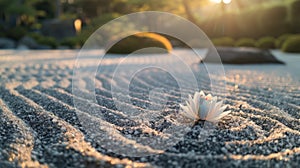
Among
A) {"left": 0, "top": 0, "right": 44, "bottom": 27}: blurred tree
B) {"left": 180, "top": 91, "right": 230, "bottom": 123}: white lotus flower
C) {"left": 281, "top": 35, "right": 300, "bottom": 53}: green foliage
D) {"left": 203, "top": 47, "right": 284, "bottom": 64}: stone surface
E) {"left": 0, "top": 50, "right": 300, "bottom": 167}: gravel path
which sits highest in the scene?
{"left": 0, "top": 0, "right": 44, "bottom": 27}: blurred tree

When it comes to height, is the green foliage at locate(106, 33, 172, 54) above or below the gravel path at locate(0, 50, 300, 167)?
above

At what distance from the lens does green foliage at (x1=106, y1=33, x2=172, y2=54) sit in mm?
8328

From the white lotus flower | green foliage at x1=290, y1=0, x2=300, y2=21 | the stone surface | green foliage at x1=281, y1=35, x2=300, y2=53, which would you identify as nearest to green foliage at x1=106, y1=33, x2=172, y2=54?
the stone surface

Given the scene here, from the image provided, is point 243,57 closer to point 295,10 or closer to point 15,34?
point 295,10

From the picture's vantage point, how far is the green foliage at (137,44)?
8.33m

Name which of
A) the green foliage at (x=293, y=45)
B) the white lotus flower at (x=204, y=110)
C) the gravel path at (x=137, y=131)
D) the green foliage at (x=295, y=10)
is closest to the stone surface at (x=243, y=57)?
the green foliage at (x=293, y=45)

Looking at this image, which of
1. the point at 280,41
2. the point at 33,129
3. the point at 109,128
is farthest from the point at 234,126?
the point at 280,41

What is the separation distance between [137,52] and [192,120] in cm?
679

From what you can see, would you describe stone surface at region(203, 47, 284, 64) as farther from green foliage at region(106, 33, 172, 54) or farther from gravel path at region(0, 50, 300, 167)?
gravel path at region(0, 50, 300, 167)

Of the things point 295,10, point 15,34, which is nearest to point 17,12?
point 15,34

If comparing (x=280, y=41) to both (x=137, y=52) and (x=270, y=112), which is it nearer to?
(x=137, y=52)

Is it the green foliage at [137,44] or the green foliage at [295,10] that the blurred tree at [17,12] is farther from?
the green foliage at [295,10]

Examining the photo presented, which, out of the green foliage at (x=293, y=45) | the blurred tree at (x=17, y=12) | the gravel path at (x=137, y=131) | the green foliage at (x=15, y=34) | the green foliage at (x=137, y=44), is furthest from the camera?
the blurred tree at (x=17, y=12)

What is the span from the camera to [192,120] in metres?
1.97
